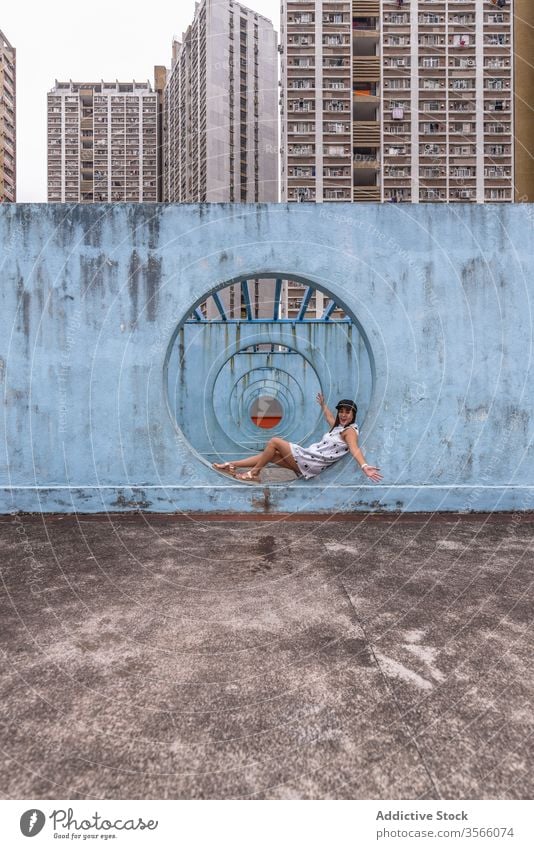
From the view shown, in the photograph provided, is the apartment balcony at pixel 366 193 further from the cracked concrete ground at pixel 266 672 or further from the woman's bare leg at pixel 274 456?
the cracked concrete ground at pixel 266 672

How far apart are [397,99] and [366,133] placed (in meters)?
4.55

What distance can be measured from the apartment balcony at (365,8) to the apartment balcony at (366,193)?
17065 mm

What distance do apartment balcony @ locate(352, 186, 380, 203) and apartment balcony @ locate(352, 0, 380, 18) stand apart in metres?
17.1

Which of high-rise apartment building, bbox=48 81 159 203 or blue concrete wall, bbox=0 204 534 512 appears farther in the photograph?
high-rise apartment building, bbox=48 81 159 203

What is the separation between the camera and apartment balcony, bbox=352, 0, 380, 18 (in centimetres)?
5500

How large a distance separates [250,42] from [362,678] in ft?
345

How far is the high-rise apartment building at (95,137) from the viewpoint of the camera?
98.0m

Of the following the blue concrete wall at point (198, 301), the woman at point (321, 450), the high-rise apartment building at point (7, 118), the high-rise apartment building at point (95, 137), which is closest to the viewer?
the woman at point (321, 450)

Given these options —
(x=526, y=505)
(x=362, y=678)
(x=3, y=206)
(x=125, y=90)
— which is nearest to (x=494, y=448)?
(x=526, y=505)

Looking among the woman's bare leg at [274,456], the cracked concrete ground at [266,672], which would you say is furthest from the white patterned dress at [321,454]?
the cracked concrete ground at [266,672]

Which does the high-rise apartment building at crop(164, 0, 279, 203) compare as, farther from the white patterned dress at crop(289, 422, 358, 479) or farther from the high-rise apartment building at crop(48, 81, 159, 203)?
the white patterned dress at crop(289, 422, 358, 479)

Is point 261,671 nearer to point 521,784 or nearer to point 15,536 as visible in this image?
point 521,784

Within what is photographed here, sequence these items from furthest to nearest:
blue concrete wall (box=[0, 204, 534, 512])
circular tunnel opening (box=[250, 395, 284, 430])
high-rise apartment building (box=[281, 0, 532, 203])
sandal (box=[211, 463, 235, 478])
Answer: high-rise apartment building (box=[281, 0, 532, 203]) → circular tunnel opening (box=[250, 395, 284, 430]) → sandal (box=[211, 463, 235, 478]) → blue concrete wall (box=[0, 204, 534, 512])

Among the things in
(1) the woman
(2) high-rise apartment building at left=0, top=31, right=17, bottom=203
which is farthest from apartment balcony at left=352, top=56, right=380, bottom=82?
(1) the woman
